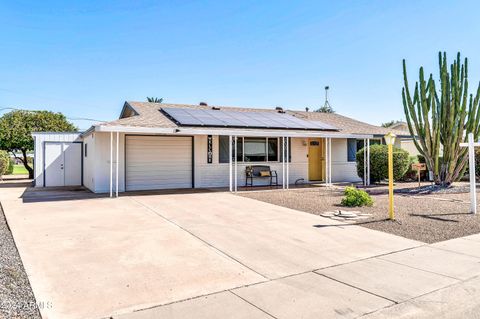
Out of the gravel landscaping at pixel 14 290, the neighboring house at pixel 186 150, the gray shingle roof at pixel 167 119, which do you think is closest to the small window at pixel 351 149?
the neighboring house at pixel 186 150

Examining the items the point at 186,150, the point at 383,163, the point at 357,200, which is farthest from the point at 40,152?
the point at 383,163

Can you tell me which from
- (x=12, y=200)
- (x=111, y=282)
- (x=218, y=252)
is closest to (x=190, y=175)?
(x=12, y=200)

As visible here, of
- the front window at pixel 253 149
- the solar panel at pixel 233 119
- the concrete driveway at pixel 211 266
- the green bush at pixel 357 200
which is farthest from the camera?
the front window at pixel 253 149

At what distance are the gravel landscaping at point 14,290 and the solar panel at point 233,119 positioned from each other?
29.4 ft

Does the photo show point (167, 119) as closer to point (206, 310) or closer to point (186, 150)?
point (186, 150)

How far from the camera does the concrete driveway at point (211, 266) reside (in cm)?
355

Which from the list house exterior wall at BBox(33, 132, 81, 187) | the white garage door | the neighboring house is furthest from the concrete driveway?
house exterior wall at BBox(33, 132, 81, 187)

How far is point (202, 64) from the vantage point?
829 inches

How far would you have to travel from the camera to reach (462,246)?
19.6 feet

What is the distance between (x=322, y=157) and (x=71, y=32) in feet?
46.3

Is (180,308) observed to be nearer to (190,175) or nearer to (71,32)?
(190,175)

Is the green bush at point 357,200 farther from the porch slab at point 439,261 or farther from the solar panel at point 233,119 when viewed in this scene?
the solar panel at point 233,119

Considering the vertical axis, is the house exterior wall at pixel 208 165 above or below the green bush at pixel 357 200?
above

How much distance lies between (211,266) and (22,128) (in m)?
23.5
